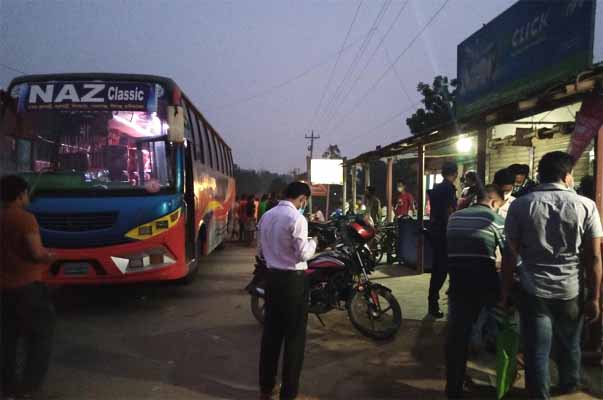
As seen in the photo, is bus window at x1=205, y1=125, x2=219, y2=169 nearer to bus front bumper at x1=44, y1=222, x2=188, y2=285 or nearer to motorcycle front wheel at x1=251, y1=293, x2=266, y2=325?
bus front bumper at x1=44, y1=222, x2=188, y2=285

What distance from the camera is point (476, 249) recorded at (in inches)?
141

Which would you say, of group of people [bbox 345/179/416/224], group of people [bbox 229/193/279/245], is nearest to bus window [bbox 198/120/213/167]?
group of people [bbox 345/179/416/224]

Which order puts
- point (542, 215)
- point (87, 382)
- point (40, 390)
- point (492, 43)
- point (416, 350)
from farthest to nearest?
1. point (492, 43)
2. point (416, 350)
3. point (87, 382)
4. point (40, 390)
5. point (542, 215)

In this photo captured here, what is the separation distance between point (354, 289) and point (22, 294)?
11.0ft

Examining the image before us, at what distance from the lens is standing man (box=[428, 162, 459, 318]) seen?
234 inches

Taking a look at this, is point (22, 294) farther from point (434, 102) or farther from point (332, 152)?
point (332, 152)

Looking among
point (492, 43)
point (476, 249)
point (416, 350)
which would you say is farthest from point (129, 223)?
point (492, 43)

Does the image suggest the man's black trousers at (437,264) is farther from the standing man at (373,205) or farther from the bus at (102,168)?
the standing man at (373,205)

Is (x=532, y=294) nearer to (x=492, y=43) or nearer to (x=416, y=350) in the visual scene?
(x=416, y=350)

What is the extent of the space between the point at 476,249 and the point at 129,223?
4.42 m

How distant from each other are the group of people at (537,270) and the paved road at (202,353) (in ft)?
2.42

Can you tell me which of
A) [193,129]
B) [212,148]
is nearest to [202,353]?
[193,129]

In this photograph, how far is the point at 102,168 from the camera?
623 centimetres

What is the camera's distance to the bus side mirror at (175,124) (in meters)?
6.09
